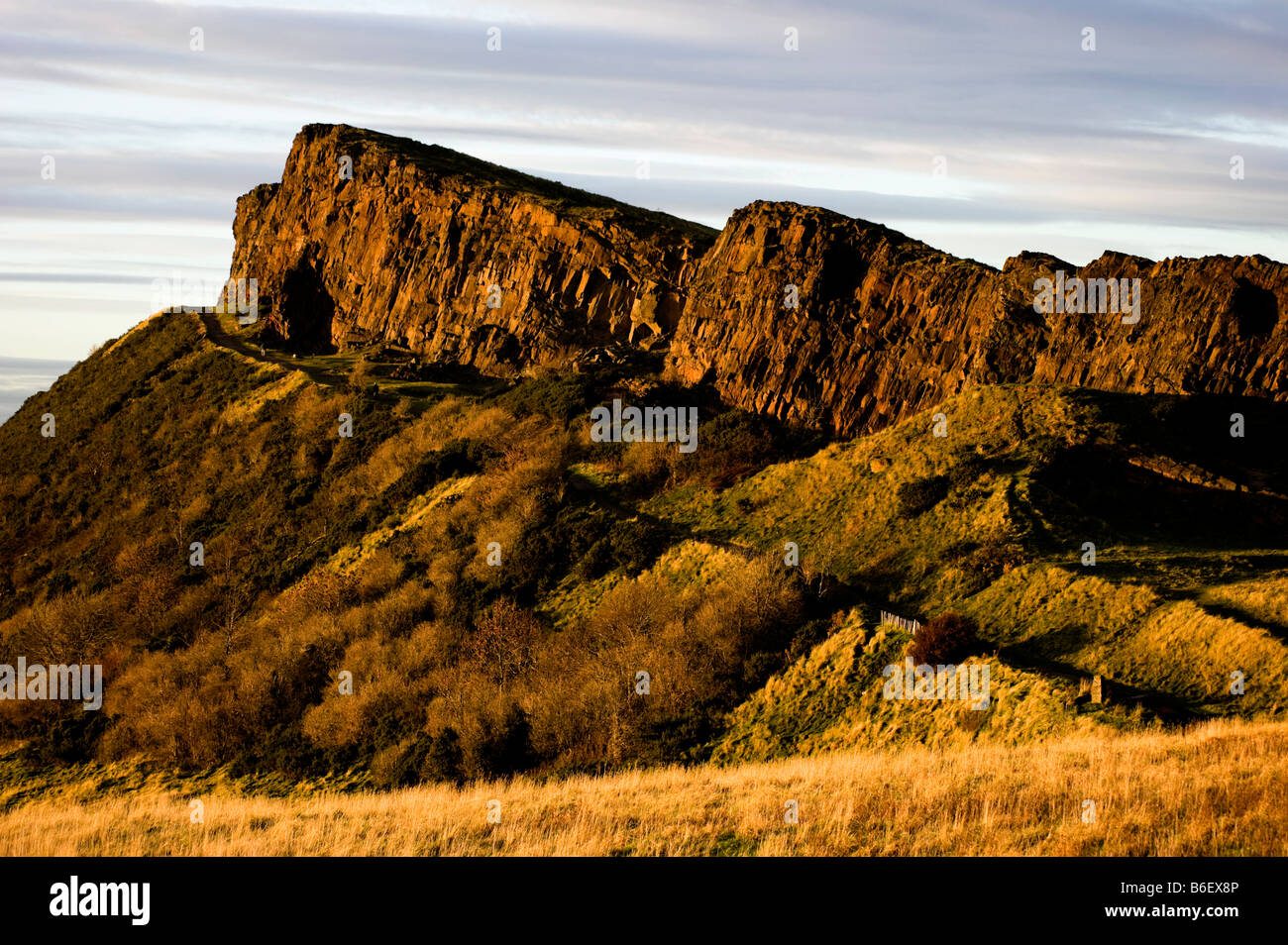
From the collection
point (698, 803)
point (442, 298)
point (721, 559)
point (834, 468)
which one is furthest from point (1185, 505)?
point (442, 298)

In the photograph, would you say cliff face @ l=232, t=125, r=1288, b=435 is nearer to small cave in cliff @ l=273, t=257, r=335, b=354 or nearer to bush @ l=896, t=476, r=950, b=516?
small cave in cliff @ l=273, t=257, r=335, b=354

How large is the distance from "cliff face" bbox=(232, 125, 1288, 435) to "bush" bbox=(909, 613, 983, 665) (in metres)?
15.2

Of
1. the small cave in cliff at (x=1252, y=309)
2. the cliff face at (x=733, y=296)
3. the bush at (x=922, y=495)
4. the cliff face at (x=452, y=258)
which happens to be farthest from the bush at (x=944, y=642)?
the cliff face at (x=452, y=258)

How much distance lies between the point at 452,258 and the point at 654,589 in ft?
142

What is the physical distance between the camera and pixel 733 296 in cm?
5525

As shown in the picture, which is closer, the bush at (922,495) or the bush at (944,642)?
the bush at (944,642)

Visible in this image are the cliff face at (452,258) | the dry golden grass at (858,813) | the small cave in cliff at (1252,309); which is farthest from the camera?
the cliff face at (452,258)

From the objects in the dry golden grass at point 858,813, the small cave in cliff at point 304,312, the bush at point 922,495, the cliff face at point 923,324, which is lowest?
Answer: the dry golden grass at point 858,813

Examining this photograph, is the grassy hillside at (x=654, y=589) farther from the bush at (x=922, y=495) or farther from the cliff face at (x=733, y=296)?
the cliff face at (x=733, y=296)

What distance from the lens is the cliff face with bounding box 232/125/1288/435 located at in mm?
41062

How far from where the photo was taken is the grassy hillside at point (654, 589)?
29.8 metres

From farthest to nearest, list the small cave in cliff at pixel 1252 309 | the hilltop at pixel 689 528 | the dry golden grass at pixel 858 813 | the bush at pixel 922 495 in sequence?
the small cave in cliff at pixel 1252 309 < the bush at pixel 922 495 < the hilltop at pixel 689 528 < the dry golden grass at pixel 858 813

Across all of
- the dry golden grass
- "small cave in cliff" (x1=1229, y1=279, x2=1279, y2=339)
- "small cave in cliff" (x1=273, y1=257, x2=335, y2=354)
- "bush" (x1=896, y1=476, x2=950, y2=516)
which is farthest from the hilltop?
"small cave in cliff" (x1=273, y1=257, x2=335, y2=354)

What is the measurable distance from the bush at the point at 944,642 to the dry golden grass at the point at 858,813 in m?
3.86
